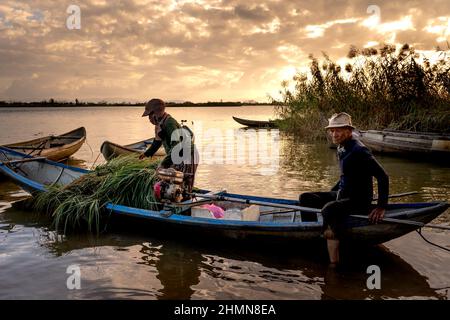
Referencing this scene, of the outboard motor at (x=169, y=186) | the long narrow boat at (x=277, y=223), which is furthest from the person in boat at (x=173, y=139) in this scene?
the long narrow boat at (x=277, y=223)

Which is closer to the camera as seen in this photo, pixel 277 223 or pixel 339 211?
pixel 339 211

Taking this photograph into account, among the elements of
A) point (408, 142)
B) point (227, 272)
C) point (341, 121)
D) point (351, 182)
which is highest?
point (341, 121)

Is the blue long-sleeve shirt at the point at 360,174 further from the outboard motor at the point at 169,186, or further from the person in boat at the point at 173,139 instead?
the person in boat at the point at 173,139

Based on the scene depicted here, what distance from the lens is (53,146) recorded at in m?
14.2

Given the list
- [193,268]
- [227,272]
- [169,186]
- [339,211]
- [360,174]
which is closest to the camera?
[360,174]

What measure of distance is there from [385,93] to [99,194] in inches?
479

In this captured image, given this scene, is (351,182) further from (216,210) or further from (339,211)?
(216,210)

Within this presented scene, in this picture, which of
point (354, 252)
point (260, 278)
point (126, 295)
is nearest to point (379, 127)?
point (354, 252)

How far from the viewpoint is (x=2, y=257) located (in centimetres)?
582

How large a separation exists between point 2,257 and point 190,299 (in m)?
2.95

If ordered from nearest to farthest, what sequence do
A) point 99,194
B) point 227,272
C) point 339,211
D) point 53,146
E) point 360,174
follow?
point 360,174 → point 339,211 → point 227,272 → point 99,194 → point 53,146

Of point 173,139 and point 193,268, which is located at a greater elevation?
point 173,139

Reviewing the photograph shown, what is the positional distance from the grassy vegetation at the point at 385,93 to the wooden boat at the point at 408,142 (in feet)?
3.80

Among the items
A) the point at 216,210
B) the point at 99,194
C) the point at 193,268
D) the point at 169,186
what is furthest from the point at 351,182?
the point at 99,194
